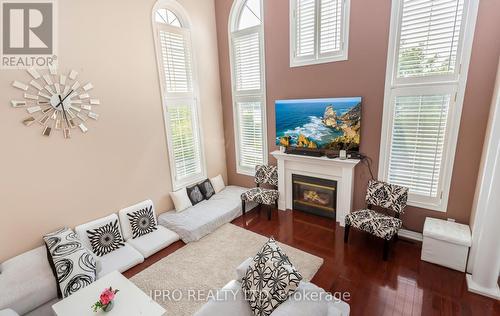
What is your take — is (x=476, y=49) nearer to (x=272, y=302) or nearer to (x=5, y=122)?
(x=272, y=302)

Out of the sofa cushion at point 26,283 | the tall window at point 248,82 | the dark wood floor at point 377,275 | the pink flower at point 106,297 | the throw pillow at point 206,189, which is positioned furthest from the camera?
the throw pillow at point 206,189

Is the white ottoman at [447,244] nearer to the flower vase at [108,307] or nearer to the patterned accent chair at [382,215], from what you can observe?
the patterned accent chair at [382,215]

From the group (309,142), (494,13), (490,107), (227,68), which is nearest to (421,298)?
(490,107)

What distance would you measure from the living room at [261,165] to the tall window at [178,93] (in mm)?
31

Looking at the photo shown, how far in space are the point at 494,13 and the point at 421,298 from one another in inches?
120

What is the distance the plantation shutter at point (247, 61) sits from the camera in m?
4.38

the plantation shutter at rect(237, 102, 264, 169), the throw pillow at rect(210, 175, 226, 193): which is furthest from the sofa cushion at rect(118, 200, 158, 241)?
the plantation shutter at rect(237, 102, 264, 169)

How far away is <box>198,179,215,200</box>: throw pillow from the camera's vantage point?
4.65 metres

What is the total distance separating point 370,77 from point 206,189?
10.9 feet

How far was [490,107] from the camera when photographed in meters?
2.67

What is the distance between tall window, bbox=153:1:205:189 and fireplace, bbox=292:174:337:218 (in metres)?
1.93

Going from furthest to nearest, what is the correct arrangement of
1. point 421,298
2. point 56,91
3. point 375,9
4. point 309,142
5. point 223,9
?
point 223,9 → point 309,142 → point 375,9 → point 56,91 → point 421,298

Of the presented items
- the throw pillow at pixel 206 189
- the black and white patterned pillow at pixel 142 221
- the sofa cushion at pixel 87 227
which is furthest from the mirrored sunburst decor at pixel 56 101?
the throw pillow at pixel 206 189

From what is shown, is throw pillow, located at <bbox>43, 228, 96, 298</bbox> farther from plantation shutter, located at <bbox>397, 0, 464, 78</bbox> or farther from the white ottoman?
plantation shutter, located at <bbox>397, 0, 464, 78</bbox>
